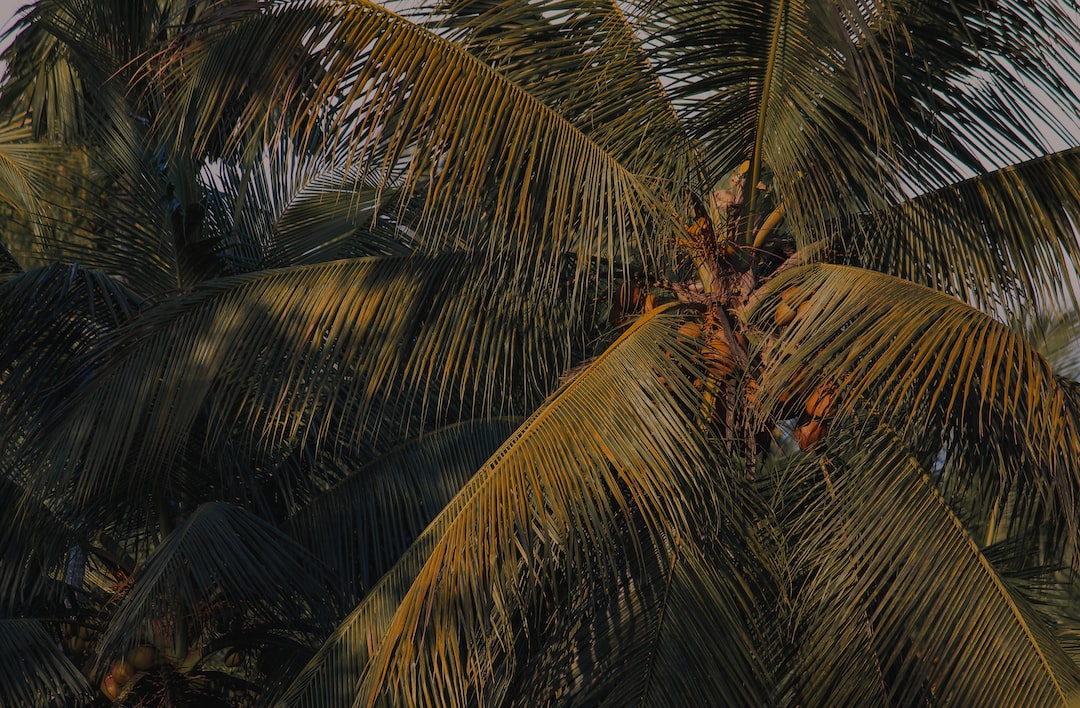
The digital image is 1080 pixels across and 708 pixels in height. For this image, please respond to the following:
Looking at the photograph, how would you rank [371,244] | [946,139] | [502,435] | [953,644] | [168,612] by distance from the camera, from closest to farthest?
1. [953,644]
2. [946,139]
3. [168,612]
4. [502,435]
5. [371,244]

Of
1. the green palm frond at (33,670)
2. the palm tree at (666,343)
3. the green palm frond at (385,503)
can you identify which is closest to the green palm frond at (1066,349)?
the palm tree at (666,343)

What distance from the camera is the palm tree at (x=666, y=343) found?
3.95m

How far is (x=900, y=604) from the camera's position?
411 cm

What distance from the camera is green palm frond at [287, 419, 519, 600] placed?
6.66 meters

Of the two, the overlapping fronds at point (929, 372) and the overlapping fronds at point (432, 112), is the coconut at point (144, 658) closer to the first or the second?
the overlapping fronds at point (432, 112)

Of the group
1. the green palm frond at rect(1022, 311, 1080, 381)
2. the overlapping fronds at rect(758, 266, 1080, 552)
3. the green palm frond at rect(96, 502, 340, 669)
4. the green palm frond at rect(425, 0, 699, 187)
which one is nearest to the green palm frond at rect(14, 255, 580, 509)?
the green palm frond at rect(96, 502, 340, 669)

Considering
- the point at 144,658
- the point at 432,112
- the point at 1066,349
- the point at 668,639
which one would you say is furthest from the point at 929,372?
the point at 1066,349

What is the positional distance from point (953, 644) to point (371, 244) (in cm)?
514

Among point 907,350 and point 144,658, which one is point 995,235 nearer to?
point 907,350

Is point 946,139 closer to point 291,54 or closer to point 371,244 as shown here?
point 291,54

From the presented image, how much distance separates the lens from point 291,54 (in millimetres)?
4426

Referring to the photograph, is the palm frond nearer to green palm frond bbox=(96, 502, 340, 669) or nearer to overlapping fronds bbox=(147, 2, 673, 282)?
overlapping fronds bbox=(147, 2, 673, 282)

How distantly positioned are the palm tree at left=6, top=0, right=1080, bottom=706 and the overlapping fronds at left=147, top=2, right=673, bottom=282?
16 mm

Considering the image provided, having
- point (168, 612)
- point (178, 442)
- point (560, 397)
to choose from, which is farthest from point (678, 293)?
point (168, 612)
